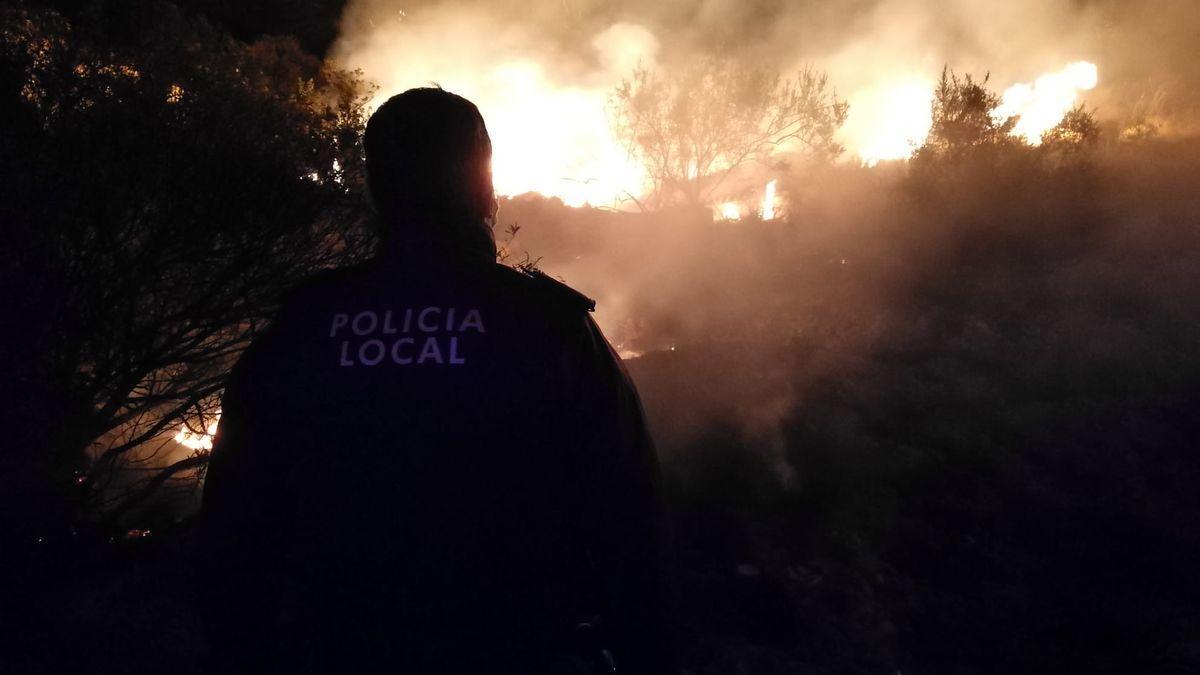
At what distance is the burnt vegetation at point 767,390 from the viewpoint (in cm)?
434

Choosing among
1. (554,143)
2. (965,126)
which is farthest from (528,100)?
(965,126)

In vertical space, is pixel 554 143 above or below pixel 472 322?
above

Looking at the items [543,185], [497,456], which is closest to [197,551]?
[497,456]

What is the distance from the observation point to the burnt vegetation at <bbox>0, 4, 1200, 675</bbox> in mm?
4340

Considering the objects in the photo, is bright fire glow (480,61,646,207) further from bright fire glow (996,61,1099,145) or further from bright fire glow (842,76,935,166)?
bright fire glow (996,61,1099,145)

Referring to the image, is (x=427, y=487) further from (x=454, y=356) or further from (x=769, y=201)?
(x=769, y=201)

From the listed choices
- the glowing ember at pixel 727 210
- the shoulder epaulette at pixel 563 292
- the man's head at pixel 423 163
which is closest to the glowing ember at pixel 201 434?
the man's head at pixel 423 163

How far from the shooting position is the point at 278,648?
1491mm

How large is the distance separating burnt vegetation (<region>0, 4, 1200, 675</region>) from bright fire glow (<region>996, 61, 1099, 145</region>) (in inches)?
160

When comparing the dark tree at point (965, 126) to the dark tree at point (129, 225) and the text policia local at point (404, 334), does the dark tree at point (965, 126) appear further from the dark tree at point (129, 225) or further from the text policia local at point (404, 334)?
the text policia local at point (404, 334)

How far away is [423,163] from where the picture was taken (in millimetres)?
1549

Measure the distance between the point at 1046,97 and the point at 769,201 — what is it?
922cm

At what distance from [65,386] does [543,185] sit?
2341cm

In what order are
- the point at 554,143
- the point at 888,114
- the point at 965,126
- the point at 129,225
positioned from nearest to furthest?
the point at 129,225
the point at 965,126
the point at 888,114
the point at 554,143
